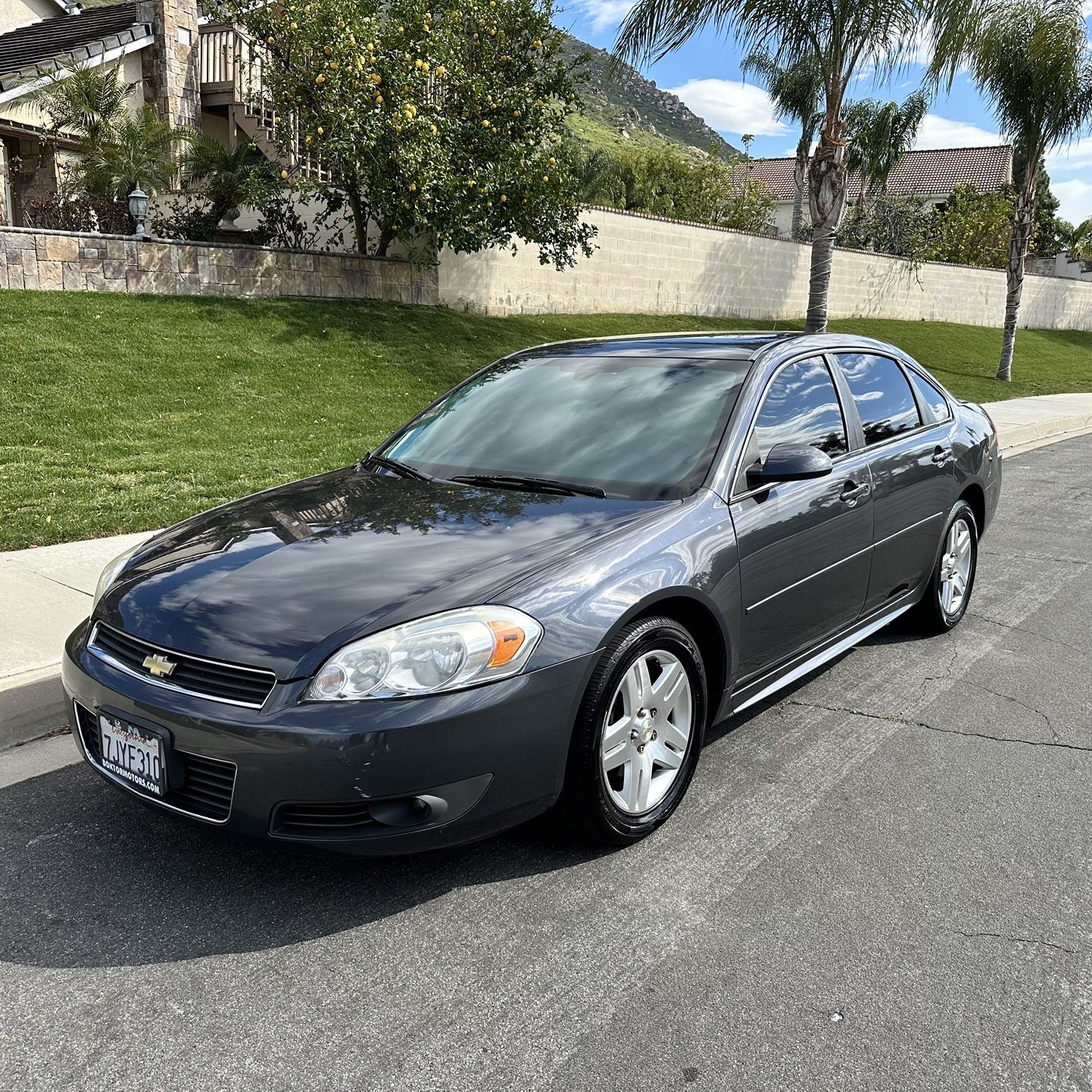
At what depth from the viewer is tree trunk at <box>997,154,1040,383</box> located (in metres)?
23.3

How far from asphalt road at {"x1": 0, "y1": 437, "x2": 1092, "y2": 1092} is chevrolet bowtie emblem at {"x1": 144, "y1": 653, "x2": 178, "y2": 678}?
0.48 meters

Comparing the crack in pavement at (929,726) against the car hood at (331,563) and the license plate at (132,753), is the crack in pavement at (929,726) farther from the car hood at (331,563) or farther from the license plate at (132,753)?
the license plate at (132,753)

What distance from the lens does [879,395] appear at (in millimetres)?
4926

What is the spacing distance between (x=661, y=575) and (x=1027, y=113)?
908 inches

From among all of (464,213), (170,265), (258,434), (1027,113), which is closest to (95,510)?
(258,434)

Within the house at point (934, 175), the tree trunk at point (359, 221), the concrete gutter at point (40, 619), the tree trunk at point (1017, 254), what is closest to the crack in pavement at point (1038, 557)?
the concrete gutter at point (40, 619)

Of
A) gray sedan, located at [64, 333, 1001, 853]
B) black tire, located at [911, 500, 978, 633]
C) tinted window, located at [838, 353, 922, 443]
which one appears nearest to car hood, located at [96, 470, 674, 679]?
gray sedan, located at [64, 333, 1001, 853]

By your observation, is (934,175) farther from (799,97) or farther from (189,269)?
(189,269)

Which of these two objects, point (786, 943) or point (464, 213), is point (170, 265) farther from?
point (786, 943)

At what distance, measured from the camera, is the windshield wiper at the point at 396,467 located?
13.5ft

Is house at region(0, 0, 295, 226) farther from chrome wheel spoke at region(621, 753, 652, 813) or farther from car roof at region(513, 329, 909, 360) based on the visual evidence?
chrome wheel spoke at region(621, 753, 652, 813)

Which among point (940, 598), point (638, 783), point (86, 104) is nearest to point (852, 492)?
point (940, 598)

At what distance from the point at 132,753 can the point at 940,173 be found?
63.9 m

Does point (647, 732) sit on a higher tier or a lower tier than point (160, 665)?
lower
